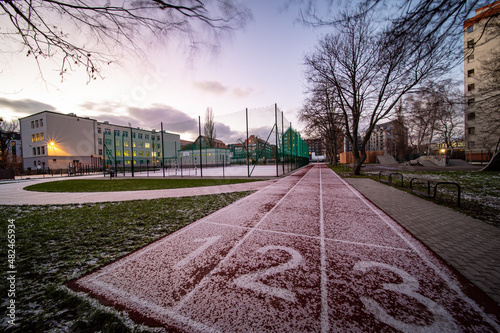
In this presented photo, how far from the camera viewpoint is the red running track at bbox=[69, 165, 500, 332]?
1.74 m

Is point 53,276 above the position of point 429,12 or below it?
below

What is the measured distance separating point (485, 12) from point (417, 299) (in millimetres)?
5493

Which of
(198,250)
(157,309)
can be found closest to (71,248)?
(198,250)

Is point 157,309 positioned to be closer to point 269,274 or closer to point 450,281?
point 269,274

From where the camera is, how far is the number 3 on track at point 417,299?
166 centimetres

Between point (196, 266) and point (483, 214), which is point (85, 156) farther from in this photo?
point (483, 214)

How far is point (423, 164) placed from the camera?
91.4 feet

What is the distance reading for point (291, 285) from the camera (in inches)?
89.3

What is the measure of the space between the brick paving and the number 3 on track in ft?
2.51

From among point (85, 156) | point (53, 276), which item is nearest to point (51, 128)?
point (85, 156)

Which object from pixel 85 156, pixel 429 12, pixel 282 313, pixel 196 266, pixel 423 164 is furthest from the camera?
pixel 85 156

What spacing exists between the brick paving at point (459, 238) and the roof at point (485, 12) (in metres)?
4.28

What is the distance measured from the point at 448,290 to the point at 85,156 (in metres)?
50.7

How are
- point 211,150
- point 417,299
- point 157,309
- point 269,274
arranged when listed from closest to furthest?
point 157,309 → point 417,299 → point 269,274 → point 211,150
